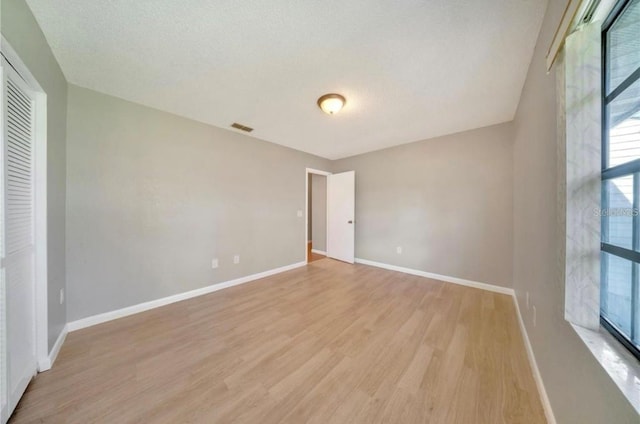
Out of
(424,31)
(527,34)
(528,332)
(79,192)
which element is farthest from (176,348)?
(527,34)

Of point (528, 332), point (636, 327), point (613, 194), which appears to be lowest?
point (528, 332)

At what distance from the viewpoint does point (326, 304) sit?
2457mm

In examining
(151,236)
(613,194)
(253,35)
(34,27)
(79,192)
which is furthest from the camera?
(151,236)

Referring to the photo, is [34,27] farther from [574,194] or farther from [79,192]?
[574,194]

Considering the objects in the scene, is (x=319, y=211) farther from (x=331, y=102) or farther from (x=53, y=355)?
(x=53, y=355)

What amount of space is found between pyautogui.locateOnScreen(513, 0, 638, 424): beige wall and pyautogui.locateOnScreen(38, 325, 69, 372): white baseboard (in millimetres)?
2991

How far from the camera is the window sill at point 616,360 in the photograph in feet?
1.85

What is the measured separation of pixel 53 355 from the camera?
1.56m

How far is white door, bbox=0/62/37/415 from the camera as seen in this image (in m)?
1.10

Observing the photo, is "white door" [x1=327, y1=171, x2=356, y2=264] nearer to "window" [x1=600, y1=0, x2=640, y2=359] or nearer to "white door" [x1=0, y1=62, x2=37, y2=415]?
"window" [x1=600, y1=0, x2=640, y2=359]

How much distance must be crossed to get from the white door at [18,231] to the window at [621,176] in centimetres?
268

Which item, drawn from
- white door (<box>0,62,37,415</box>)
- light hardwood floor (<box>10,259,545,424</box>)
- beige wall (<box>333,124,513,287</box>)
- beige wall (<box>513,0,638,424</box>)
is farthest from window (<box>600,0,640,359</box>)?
white door (<box>0,62,37,415</box>)

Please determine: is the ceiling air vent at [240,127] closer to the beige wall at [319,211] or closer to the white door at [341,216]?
the white door at [341,216]

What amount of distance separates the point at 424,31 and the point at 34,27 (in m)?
2.53
